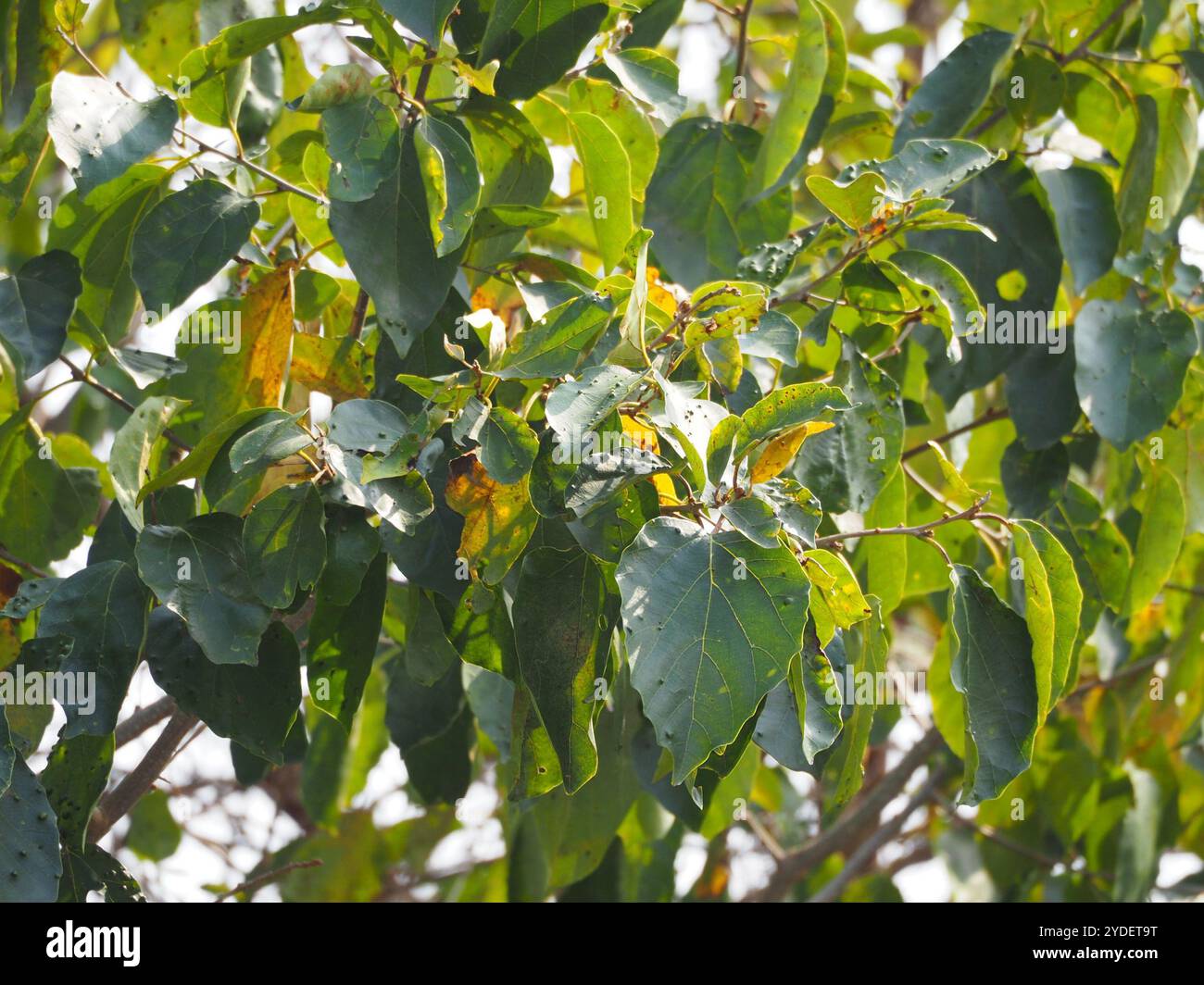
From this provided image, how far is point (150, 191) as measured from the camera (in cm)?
141

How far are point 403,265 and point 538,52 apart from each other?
25 centimetres

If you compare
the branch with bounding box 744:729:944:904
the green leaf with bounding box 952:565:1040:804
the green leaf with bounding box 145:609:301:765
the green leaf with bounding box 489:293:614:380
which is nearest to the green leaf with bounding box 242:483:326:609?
the green leaf with bounding box 145:609:301:765

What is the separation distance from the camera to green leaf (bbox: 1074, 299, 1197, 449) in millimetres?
1568

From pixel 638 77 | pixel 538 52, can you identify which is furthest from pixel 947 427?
pixel 538 52

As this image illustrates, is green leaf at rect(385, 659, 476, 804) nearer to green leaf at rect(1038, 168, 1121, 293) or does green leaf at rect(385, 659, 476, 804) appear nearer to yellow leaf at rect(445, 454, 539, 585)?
yellow leaf at rect(445, 454, 539, 585)

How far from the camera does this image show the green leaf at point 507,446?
3.59ft

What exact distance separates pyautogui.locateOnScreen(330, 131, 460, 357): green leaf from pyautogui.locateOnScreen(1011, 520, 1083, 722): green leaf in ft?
1.98

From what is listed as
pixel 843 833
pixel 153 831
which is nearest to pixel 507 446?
pixel 153 831

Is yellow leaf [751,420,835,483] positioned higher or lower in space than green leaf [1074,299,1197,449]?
lower

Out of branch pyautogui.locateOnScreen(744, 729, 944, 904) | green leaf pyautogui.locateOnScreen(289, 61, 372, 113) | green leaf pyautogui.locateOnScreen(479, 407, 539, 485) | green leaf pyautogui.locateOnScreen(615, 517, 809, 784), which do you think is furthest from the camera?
branch pyautogui.locateOnScreen(744, 729, 944, 904)

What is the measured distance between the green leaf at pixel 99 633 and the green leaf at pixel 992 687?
762 millimetres

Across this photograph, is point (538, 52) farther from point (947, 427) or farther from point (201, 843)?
point (201, 843)

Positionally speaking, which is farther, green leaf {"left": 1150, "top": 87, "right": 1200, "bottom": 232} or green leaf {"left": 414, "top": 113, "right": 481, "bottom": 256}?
green leaf {"left": 1150, "top": 87, "right": 1200, "bottom": 232}

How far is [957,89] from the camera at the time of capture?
164cm
